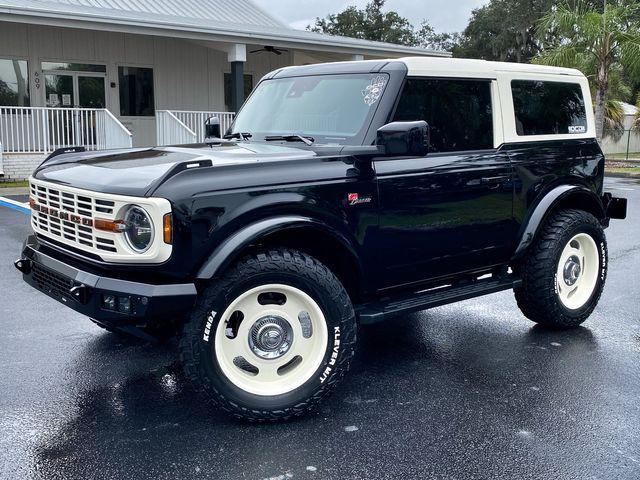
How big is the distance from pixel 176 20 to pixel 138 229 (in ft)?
50.0

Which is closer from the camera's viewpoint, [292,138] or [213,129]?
[292,138]

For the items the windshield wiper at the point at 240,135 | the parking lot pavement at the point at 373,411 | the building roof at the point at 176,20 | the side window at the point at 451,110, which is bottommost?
the parking lot pavement at the point at 373,411

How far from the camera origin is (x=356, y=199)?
13.0 feet

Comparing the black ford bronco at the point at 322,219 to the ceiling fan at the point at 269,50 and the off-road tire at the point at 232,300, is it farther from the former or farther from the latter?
the ceiling fan at the point at 269,50

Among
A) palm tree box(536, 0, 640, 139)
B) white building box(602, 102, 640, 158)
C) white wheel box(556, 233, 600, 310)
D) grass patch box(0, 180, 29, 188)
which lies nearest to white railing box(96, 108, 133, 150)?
grass patch box(0, 180, 29, 188)

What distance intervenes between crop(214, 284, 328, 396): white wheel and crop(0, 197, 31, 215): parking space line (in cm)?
872

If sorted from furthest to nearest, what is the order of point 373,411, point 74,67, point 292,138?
point 74,67
point 292,138
point 373,411

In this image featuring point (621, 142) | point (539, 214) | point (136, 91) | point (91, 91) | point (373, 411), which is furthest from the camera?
Answer: point (621, 142)

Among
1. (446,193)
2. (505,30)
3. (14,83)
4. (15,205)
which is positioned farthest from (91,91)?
(505,30)

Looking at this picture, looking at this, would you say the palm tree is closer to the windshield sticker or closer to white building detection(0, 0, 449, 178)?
white building detection(0, 0, 449, 178)

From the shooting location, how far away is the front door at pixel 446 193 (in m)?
4.18

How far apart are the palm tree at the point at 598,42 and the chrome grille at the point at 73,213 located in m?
20.9

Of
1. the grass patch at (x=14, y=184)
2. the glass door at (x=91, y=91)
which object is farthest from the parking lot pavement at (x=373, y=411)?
the glass door at (x=91, y=91)

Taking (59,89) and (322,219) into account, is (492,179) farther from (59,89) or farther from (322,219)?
(59,89)
